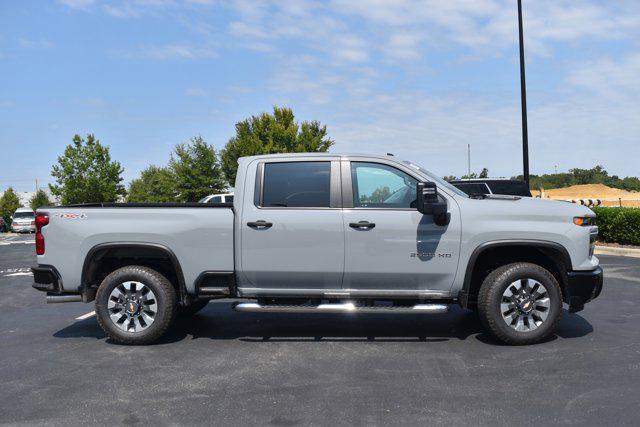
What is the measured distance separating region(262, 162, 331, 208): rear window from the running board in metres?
1.05

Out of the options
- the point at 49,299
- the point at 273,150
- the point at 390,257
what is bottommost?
the point at 49,299

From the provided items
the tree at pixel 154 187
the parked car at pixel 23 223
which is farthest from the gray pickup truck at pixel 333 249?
the tree at pixel 154 187

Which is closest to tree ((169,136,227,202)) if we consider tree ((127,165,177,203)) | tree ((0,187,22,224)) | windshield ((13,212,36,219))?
tree ((127,165,177,203))

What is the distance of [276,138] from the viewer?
55.1 m

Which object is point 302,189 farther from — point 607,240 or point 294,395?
point 607,240

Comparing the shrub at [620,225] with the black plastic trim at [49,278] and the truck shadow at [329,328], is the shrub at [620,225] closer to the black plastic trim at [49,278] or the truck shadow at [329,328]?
the truck shadow at [329,328]

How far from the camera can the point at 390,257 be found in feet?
18.6

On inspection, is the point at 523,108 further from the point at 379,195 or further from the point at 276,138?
the point at 276,138

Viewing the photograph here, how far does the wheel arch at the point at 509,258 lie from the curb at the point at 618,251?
9309mm

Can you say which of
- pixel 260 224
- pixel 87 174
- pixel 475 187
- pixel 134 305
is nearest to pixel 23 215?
pixel 87 174

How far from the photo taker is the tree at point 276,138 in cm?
5447

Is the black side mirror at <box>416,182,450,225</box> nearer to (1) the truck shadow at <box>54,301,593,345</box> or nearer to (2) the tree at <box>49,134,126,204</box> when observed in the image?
(1) the truck shadow at <box>54,301,593,345</box>

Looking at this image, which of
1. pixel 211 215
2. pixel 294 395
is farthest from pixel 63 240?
pixel 294 395

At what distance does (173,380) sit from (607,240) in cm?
1447
